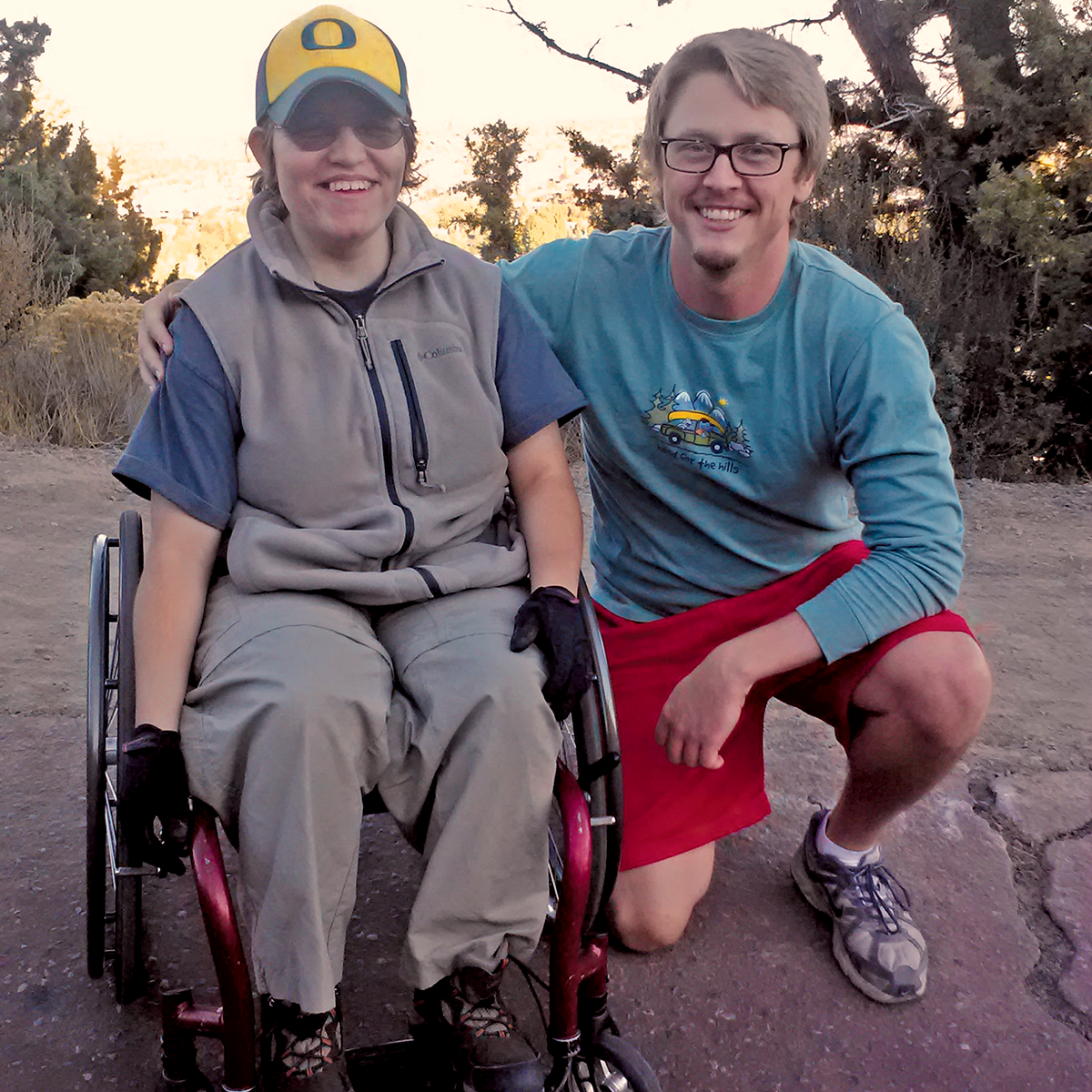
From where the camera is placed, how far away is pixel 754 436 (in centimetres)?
221

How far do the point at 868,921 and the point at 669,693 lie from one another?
543 mm

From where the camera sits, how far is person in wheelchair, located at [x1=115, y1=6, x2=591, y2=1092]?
5.21ft

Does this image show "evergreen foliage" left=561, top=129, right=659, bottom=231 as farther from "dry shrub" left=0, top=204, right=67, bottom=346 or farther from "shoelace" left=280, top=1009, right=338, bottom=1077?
"shoelace" left=280, top=1009, right=338, bottom=1077

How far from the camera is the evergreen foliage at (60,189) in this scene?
27.6ft

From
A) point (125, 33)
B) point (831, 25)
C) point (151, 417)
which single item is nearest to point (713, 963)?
point (151, 417)

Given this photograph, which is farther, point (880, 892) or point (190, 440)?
point (880, 892)

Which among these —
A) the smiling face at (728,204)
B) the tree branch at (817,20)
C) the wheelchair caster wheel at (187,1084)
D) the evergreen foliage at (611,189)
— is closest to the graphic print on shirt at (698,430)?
the smiling face at (728,204)

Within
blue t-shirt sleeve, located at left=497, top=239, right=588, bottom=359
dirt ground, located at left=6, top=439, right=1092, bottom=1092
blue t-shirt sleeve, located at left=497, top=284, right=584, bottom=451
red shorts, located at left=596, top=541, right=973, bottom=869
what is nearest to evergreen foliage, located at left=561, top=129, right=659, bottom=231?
dirt ground, located at left=6, top=439, right=1092, bottom=1092

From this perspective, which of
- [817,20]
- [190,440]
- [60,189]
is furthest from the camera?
[60,189]

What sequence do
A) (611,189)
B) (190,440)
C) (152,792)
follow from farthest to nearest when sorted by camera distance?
(611,189) < (190,440) < (152,792)

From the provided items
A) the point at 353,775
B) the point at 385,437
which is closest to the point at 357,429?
the point at 385,437

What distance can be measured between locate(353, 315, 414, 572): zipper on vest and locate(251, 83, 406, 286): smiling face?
0.15 metres

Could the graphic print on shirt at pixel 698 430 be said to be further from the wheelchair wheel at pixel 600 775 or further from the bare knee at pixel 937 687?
the wheelchair wheel at pixel 600 775

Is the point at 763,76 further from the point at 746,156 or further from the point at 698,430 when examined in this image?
the point at 698,430
